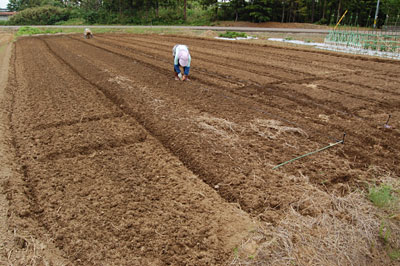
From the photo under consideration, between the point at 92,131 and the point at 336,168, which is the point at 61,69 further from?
the point at 336,168

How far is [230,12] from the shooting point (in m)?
40.7

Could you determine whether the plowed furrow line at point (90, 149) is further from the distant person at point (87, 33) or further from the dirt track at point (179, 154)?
the distant person at point (87, 33)

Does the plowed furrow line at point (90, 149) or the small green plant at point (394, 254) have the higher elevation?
the plowed furrow line at point (90, 149)

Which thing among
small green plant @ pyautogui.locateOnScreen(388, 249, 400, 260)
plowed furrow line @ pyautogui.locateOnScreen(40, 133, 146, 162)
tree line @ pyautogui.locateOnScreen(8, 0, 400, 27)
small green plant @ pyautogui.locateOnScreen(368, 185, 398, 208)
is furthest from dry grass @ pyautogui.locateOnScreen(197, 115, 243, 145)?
tree line @ pyautogui.locateOnScreen(8, 0, 400, 27)

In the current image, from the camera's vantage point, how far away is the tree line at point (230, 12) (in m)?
37.2

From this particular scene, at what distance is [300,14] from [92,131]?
4452cm

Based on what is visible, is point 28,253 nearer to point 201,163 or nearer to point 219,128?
point 201,163

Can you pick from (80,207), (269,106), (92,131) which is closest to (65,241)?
(80,207)

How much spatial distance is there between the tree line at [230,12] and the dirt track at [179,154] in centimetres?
3362

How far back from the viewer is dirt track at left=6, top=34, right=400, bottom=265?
290 cm

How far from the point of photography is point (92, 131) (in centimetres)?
517

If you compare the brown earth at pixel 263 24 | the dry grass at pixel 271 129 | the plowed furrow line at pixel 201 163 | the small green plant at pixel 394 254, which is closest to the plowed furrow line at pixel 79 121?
the plowed furrow line at pixel 201 163

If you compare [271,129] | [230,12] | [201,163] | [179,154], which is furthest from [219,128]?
[230,12]

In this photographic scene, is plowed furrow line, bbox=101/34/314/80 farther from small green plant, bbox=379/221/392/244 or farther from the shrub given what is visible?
the shrub
